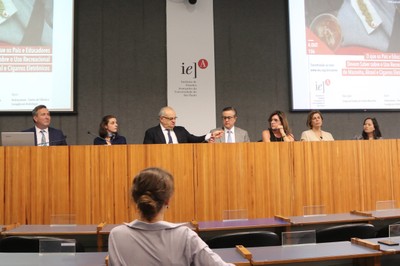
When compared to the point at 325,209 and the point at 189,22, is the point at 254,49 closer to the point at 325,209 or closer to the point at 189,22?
the point at 189,22

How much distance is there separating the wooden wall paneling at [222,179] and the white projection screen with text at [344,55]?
2733mm

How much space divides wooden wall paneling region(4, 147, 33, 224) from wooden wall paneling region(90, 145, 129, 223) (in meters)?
0.52

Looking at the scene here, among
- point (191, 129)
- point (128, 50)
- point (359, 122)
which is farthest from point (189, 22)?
point (359, 122)

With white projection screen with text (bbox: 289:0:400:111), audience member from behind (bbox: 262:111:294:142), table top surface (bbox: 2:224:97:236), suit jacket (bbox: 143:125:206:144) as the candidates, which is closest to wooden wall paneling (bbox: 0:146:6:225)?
table top surface (bbox: 2:224:97:236)

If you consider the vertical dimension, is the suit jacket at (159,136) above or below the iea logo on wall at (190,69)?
below

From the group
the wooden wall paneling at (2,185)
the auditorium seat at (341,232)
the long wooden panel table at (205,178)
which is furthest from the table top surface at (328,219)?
the wooden wall paneling at (2,185)

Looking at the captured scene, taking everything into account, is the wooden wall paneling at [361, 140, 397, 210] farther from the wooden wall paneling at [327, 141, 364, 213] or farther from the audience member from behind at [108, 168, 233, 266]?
the audience member from behind at [108, 168, 233, 266]

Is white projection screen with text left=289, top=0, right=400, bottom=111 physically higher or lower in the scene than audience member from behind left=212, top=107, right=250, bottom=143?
higher

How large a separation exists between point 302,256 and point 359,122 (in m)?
4.69

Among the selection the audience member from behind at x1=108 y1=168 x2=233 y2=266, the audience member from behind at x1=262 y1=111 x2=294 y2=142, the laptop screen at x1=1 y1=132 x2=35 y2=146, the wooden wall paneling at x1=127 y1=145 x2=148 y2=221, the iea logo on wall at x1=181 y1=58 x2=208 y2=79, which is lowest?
the audience member from behind at x1=108 y1=168 x2=233 y2=266

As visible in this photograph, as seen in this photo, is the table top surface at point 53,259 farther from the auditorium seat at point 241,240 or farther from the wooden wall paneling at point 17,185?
the wooden wall paneling at point 17,185

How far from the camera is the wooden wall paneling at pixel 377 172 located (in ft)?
11.6

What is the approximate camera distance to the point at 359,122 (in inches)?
238

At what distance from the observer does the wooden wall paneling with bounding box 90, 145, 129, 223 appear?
3.20m
